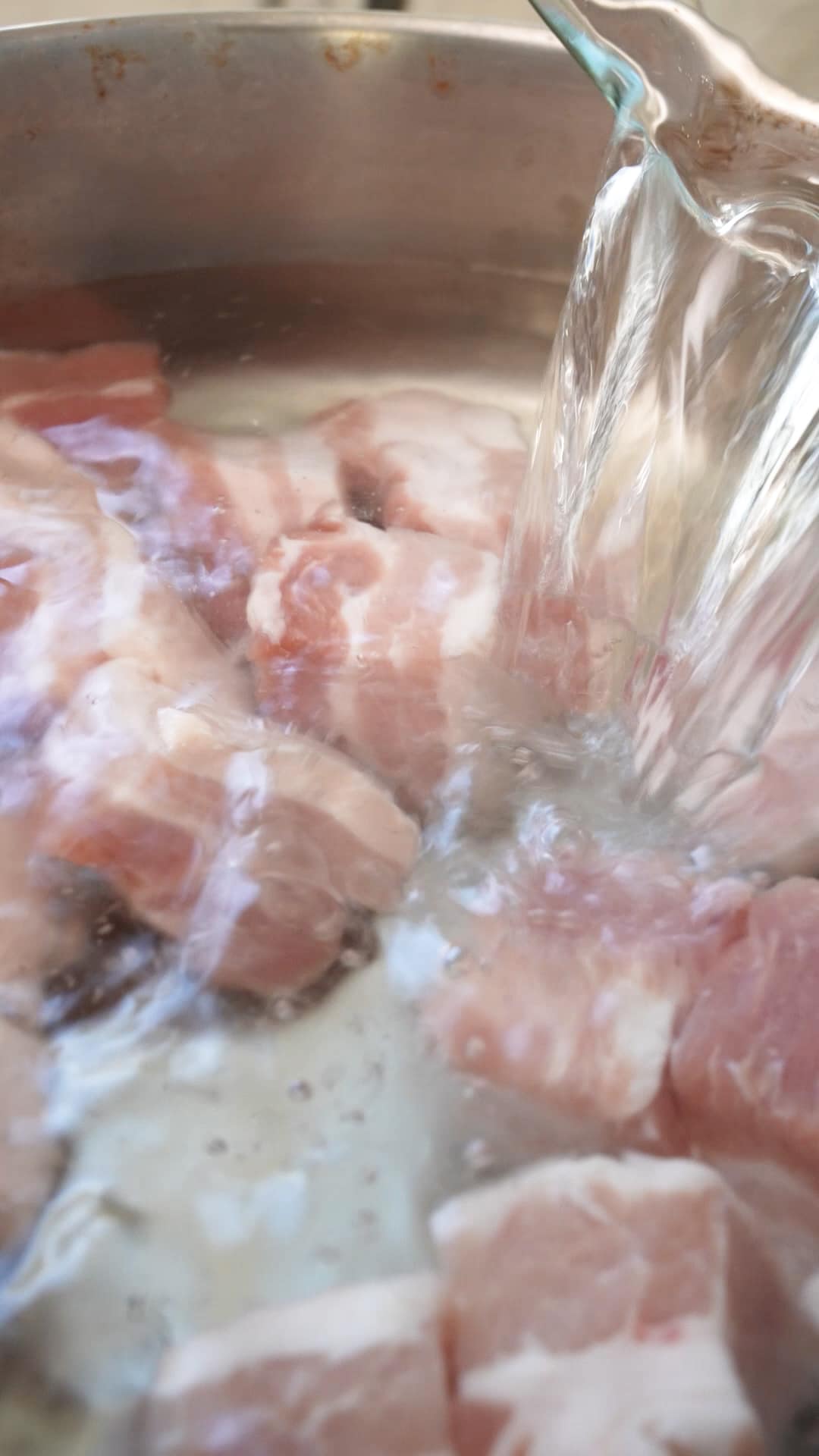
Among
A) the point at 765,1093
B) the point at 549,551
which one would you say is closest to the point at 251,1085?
the point at 765,1093

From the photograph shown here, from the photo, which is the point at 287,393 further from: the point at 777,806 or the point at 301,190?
the point at 777,806

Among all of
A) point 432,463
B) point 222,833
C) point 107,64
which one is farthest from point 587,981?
point 107,64

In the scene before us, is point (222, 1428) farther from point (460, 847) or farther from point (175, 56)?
point (175, 56)

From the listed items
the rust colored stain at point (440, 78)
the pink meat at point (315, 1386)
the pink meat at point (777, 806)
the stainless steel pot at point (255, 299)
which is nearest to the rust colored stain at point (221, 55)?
the stainless steel pot at point (255, 299)

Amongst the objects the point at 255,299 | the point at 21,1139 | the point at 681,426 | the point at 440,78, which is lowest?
the point at 21,1139

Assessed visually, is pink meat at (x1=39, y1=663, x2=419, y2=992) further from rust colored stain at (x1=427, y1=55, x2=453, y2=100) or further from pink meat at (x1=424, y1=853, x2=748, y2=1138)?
rust colored stain at (x1=427, y1=55, x2=453, y2=100)

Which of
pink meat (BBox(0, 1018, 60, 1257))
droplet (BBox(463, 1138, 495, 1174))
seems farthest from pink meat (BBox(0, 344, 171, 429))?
droplet (BBox(463, 1138, 495, 1174))
